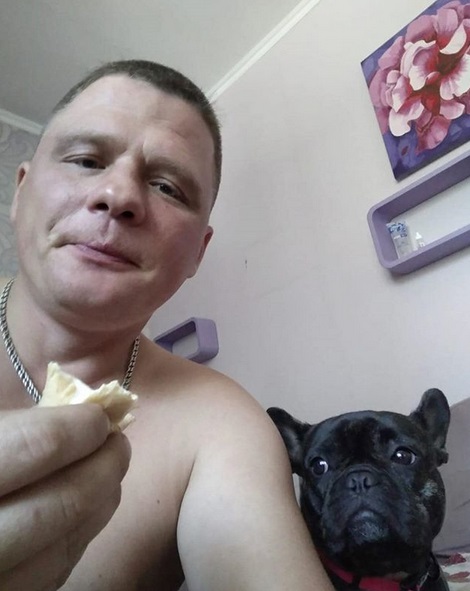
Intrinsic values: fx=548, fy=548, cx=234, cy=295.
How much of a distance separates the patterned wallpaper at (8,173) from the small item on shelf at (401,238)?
3.96 feet

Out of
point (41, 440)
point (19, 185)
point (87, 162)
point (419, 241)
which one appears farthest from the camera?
point (419, 241)

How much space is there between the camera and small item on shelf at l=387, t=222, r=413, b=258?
3.80ft

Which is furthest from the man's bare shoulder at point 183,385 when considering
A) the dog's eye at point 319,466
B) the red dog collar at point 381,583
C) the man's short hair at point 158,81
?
the man's short hair at point 158,81

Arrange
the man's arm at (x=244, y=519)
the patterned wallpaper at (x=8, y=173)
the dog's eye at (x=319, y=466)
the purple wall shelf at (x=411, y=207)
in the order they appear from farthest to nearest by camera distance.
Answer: the patterned wallpaper at (x=8, y=173), the purple wall shelf at (x=411, y=207), the dog's eye at (x=319, y=466), the man's arm at (x=244, y=519)

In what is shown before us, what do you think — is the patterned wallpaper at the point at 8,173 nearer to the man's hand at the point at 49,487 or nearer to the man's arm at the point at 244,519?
the man's arm at the point at 244,519

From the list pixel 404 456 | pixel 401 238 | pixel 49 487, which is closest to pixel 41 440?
pixel 49 487

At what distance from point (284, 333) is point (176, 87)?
766 mm

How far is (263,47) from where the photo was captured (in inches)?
65.6

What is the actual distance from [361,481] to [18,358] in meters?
0.43

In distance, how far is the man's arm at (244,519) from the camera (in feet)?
1.71

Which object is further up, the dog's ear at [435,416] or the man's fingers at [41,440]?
the man's fingers at [41,440]

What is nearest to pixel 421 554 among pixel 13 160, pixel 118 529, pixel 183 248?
pixel 118 529

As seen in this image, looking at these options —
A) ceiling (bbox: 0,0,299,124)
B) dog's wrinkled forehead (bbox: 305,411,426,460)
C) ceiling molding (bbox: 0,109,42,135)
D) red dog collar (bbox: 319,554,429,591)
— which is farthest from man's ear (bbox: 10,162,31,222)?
ceiling molding (bbox: 0,109,42,135)

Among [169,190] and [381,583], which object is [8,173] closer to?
[169,190]
